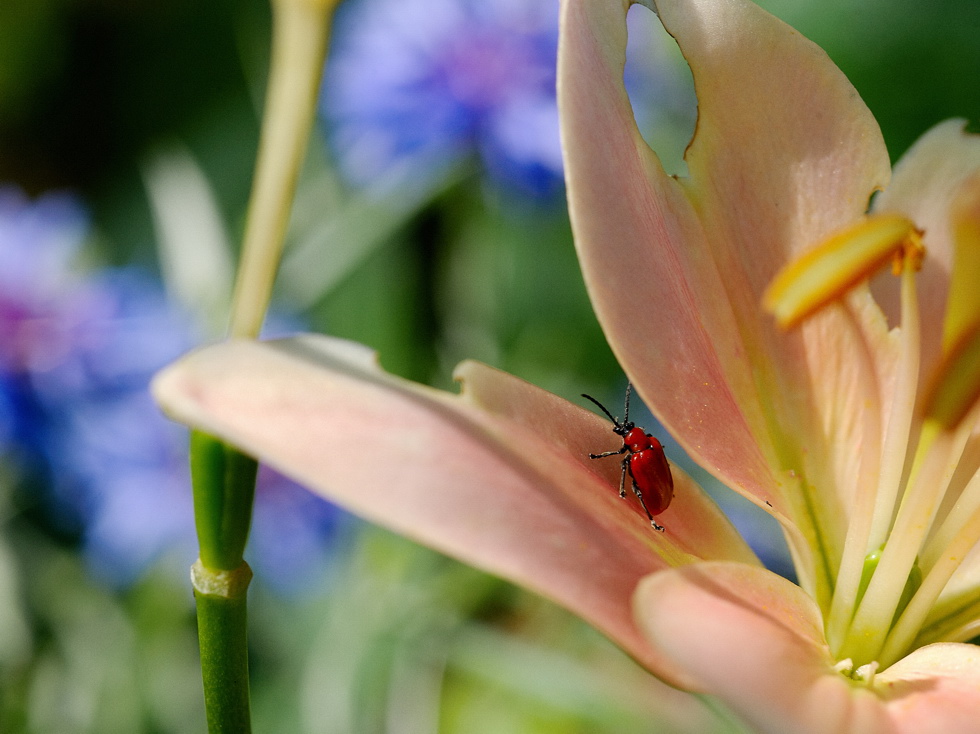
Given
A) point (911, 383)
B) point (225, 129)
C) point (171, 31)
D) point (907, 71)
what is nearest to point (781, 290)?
point (911, 383)

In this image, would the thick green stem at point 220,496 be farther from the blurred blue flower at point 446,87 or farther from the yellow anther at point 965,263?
the blurred blue flower at point 446,87

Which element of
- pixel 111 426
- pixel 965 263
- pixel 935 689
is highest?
pixel 111 426

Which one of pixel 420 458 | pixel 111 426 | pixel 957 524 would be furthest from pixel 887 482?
pixel 111 426

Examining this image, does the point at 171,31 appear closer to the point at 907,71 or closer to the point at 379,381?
the point at 907,71

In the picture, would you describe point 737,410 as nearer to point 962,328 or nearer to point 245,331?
point 962,328

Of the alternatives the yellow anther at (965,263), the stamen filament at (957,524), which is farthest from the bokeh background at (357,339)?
the yellow anther at (965,263)

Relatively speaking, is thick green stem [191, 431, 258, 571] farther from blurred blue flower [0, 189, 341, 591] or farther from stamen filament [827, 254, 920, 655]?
blurred blue flower [0, 189, 341, 591]
